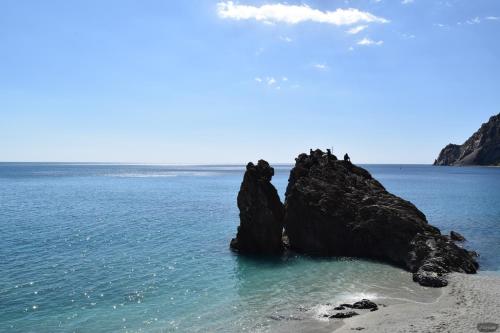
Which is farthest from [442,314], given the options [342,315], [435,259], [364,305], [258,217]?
[258,217]

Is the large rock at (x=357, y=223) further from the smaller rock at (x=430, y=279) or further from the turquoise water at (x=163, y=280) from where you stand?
the turquoise water at (x=163, y=280)

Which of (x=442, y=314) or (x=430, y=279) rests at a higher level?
(x=430, y=279)

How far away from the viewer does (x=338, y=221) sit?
45750 mm

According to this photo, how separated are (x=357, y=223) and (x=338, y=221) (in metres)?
2.03

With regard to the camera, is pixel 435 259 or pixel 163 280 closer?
pixel 163 280

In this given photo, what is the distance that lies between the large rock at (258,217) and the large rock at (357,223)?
2.77m

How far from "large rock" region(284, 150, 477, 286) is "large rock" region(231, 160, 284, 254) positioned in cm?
277

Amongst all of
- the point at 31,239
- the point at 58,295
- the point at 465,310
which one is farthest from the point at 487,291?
the point at 31,239

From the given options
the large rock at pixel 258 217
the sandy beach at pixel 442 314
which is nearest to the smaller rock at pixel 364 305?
the sandy beach at pixel 442 314

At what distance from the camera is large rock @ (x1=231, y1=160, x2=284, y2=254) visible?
45688mm

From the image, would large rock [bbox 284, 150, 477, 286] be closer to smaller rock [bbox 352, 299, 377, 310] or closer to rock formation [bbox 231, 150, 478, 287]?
rock formation [bbox 231, 150, 478, 287]

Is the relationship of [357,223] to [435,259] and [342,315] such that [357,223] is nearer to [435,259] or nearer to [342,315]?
[435,259]

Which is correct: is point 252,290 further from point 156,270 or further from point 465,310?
point 465,310

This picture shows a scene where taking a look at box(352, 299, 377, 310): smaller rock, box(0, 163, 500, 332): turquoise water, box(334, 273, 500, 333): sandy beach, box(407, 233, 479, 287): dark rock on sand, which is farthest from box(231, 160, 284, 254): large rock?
box(352, 299, 377, 310): smaller rock
